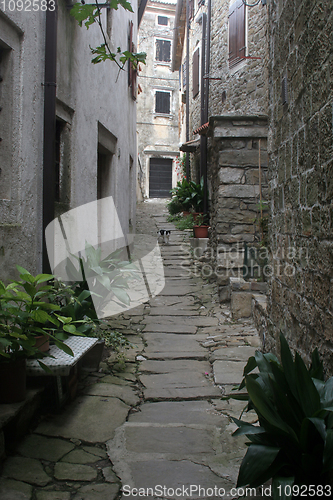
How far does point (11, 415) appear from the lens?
1979mm

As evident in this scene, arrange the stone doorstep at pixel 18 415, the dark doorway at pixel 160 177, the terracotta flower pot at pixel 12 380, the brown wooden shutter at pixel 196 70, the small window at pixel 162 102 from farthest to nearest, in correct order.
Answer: the dark doorway at pixel 160 177 → the small window at pixel 162 102 → the brown wooden shutter at pixel 196 70 → the terracotta flower pot at pixel 12 380 → the stone doorstep at pixel 18 415

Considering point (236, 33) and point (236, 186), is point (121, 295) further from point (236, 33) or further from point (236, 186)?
point (236, 33)

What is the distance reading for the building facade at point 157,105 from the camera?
60.2 ft

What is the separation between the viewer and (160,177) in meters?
18.8

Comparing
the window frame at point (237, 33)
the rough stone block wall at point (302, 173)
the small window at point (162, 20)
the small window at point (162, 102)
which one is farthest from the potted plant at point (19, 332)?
the small window at point (162, 20)

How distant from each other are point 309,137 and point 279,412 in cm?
149

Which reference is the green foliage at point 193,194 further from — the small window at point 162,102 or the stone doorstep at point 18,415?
the small window at point 162,102

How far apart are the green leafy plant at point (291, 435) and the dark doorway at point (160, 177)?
17.3 meters

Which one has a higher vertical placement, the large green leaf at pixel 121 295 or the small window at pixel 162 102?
the small window at pixel 162 102

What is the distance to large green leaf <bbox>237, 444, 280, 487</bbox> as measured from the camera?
4.95ft

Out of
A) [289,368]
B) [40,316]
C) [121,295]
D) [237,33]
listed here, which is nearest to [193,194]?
[237,33]

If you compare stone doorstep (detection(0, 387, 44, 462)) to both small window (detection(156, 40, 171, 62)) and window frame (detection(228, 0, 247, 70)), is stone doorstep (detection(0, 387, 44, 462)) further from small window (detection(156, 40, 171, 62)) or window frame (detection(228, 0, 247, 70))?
small window (detection(156, 40, 171, 62))

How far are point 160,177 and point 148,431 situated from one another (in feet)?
56.0

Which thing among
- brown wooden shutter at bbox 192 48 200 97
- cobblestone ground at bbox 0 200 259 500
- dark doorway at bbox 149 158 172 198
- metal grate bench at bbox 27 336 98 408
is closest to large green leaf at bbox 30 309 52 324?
metal grate bench at bbox 27 336 98 408
